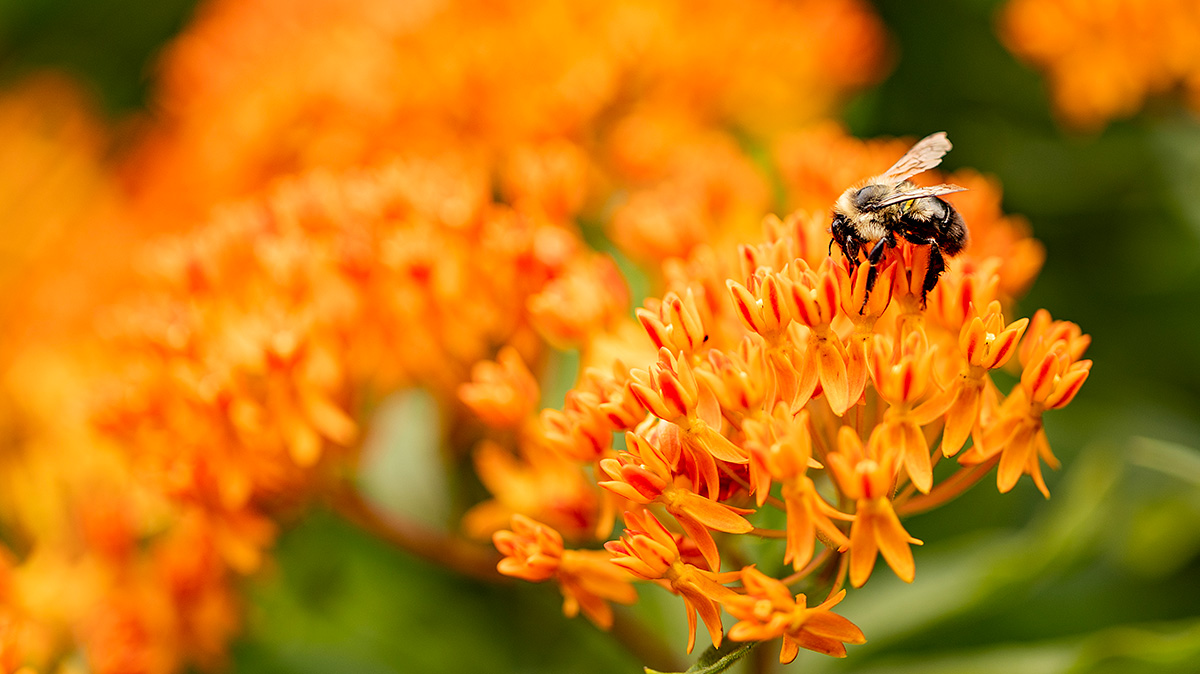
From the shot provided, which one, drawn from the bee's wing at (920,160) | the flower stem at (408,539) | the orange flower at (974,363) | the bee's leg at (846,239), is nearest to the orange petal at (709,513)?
the orange flower at (974,363)

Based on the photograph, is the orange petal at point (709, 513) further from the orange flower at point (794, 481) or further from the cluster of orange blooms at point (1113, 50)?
the cluster of orange blooms at point (1113, 50)

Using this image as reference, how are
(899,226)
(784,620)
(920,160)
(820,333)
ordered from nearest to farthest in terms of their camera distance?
(784,620)
(820,333)
(899,226)
(920,160)

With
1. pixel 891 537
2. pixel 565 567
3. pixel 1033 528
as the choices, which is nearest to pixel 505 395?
pixel 565 567

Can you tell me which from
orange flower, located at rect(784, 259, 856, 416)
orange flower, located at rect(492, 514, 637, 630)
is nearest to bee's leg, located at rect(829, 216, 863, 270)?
orange flower, located at rect(784, 259, 856, 416)

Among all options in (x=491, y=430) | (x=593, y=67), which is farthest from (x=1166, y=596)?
(x=593, y=67)

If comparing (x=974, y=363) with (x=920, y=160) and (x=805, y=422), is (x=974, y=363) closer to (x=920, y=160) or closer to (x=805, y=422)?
(x=805, y=422)

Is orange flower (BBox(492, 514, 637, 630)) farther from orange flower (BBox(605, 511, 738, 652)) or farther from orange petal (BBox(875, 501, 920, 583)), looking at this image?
orange petal (BBox(875, 501, 920, 583))
